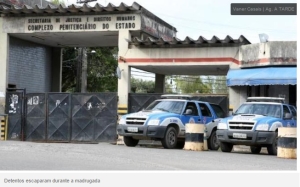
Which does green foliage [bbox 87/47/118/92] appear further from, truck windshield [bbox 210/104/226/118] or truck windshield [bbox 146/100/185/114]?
truck windshield [bbox 146/100/185/114]

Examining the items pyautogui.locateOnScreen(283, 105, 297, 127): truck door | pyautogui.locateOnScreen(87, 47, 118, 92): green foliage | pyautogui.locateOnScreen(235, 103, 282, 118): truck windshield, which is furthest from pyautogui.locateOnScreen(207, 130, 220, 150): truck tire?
pyautogui.locateOnScreen(87, 47, 118, 92): green foliage

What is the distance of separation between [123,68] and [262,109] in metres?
7.88

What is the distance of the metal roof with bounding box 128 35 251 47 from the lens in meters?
23.3

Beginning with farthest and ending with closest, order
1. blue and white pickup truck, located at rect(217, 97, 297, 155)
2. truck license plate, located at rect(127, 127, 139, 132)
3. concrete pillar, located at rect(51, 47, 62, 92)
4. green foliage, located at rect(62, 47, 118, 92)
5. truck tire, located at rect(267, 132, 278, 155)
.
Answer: green foliage, located at rect(62, 47, 118, 92) < concrete pillar, located at rect(51, 47, 62, 92) < truck license plate, located at rect(127, 127, 139, 132) < truck tire, located at rect(267, 132, 278, 155) < blue and white pickup truck, located at rect(217, 97, 297, 155)

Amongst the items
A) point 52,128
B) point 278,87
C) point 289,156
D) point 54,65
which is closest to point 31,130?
point 52,128

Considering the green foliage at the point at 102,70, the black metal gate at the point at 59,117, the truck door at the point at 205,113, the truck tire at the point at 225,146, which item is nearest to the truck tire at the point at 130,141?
the truck door at the point at 205,113

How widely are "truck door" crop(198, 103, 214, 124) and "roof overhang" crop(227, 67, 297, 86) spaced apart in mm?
2152

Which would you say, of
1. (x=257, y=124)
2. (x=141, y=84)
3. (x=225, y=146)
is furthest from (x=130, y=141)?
(x=141, y=84)

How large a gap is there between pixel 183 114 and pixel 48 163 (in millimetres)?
8477

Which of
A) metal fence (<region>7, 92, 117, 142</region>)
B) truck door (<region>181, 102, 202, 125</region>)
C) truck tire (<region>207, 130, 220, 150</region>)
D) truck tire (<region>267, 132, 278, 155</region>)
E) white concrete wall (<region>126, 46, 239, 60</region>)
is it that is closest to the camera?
truck tire (<region>267, 132, 278, 155</region>)

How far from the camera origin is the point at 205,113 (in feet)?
69.1

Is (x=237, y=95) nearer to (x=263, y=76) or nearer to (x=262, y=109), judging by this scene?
(x=263, y=76)

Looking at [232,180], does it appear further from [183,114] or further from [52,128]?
[52,128]

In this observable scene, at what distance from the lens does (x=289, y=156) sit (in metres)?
16.4
